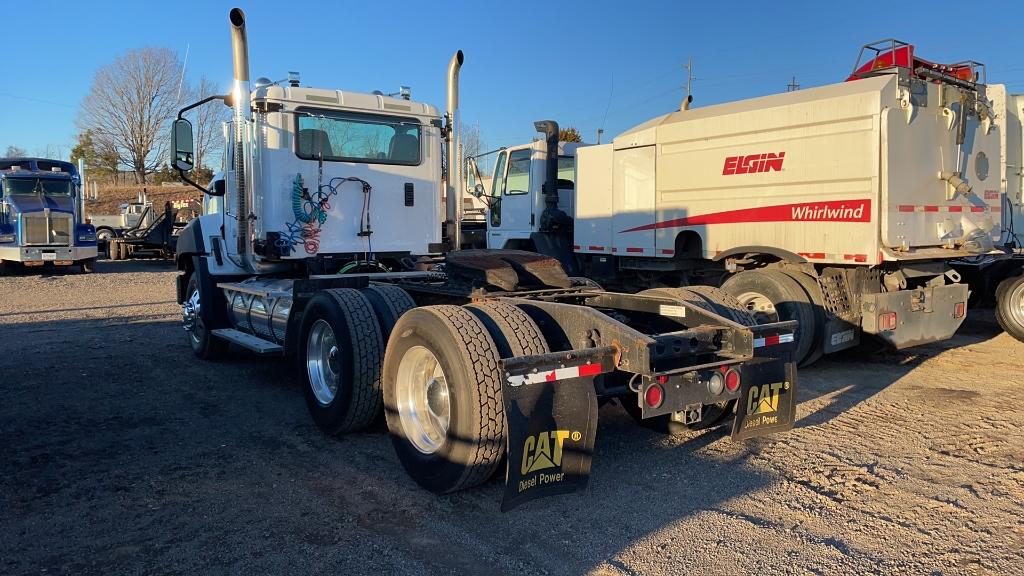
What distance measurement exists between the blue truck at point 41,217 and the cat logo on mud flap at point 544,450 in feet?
71.2

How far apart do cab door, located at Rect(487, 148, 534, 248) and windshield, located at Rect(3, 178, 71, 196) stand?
49.5 ft

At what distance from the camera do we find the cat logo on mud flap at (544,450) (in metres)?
3.87

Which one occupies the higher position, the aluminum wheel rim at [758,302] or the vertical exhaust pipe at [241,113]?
the vertical exhaust pipe at [241,113]

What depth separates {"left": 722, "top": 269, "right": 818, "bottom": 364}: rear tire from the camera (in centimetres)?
799

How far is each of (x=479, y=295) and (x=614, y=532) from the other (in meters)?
2.02

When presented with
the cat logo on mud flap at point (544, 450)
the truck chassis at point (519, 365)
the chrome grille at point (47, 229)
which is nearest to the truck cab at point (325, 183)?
the truck chassis at point (519, 365)

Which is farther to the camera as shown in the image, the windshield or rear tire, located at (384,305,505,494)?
the windshield

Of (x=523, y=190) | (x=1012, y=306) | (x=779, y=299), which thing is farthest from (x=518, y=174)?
(x=1012, y=306)

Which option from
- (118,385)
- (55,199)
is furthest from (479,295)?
(55,199)

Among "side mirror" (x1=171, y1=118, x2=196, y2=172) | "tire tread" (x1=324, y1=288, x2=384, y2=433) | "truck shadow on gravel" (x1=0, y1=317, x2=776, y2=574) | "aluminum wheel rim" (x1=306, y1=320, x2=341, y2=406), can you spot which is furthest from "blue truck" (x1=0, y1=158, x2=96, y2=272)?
"tire tread" (x1=324, y1=288, x2=384, y2=433)

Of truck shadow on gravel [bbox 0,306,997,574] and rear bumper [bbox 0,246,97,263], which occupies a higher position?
rear bumper [bbox 0,246,97,263]

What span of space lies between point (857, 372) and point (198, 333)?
295 inches

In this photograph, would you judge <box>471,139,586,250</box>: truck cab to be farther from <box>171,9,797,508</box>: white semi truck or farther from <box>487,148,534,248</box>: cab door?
<box>171,9,797,508</box>: white semi truck

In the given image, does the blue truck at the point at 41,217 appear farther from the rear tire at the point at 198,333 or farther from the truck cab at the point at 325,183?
the truck cab at the point at 325,183
